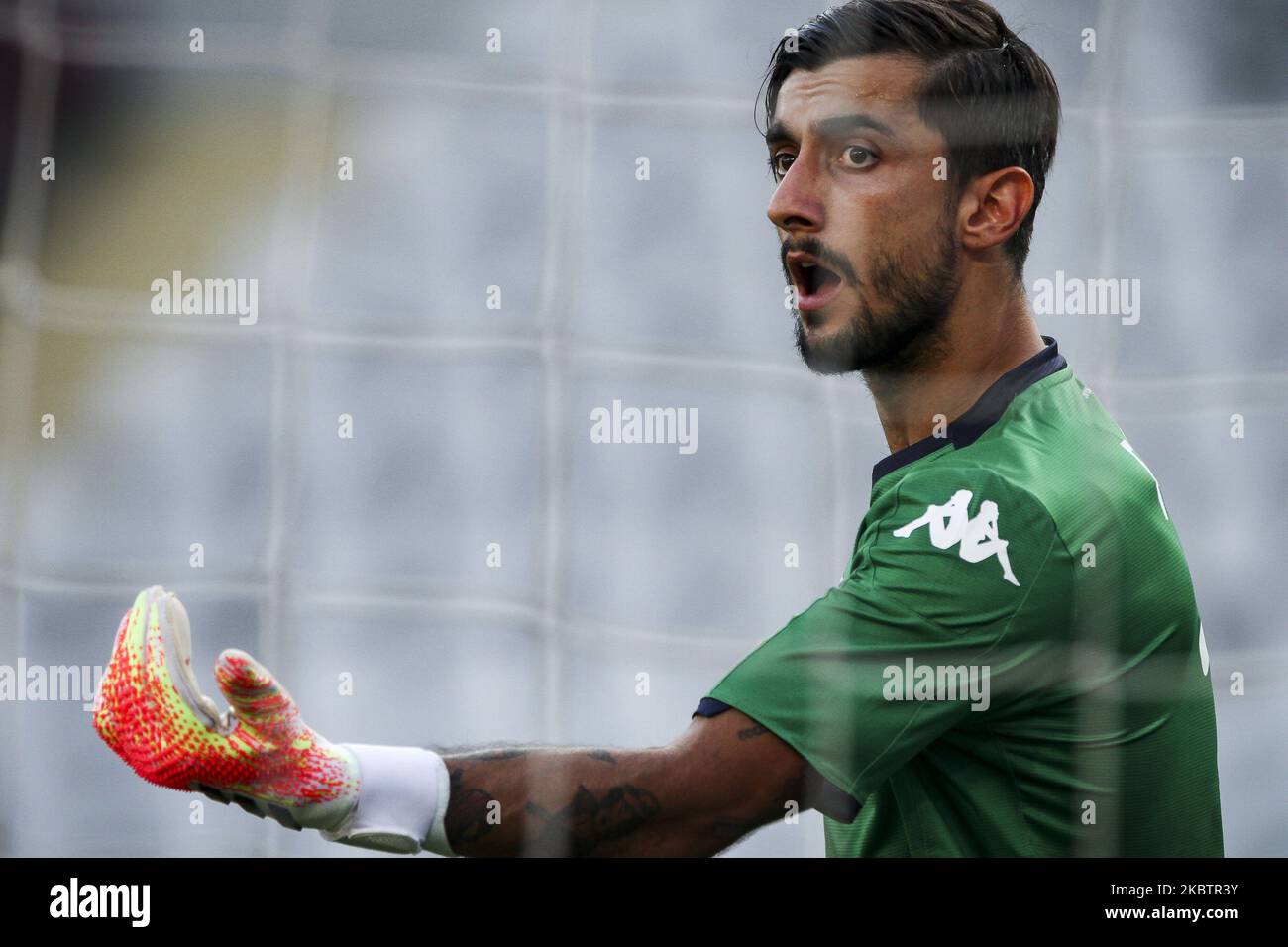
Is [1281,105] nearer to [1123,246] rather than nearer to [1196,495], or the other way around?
[1123,246]

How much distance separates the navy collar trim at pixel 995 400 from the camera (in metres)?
1.51

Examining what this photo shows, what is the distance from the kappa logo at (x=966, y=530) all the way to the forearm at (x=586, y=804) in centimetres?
33

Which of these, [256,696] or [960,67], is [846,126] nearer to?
[960,67]

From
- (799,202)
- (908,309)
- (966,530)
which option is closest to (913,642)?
(966,530)

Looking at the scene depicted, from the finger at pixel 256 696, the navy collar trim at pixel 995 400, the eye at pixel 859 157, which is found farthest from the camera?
the eye at pixel 859 157

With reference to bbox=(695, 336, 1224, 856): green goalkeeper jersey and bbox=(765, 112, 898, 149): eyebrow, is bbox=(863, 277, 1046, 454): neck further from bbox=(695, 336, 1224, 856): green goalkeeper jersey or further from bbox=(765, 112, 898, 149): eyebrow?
bbox=(765, 112, 898, 149): eyebrow

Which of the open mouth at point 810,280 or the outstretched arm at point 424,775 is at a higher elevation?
the open mouth at point 810,280

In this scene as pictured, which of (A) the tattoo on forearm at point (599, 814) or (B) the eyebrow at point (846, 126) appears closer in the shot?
(A) the tattoo on forearm at point (599, 814)

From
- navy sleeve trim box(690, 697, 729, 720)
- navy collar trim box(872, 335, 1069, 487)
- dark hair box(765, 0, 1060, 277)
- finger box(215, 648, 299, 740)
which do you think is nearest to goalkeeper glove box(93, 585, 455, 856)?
finger box(215, 648, 299, 740)

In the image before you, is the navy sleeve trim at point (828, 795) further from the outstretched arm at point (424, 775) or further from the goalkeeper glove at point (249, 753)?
the goalkeeper glove at point (249, 753)

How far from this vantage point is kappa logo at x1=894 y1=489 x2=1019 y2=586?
1362mm

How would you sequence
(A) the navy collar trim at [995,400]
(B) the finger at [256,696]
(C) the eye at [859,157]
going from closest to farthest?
(B) the finger at [256,696] < (A) the navy collar trim at [995,400] < (C) the eye at [859,157]

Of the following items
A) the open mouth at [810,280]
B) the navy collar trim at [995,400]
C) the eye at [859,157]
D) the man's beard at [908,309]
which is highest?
the eye at [859,157]

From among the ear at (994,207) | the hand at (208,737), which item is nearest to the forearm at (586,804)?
the hand at (208,737)
